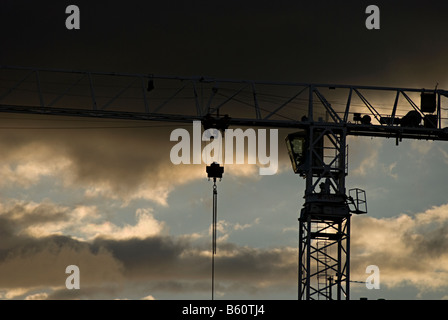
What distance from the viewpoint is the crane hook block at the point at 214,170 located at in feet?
303

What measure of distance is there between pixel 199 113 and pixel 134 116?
585 centimetres

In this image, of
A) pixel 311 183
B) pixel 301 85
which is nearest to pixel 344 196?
pixel 311 183

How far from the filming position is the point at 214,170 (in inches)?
3649

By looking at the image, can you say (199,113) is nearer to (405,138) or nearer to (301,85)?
(301,85)

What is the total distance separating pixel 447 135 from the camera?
10444 centimetres

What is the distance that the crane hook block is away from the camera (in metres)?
92.5
